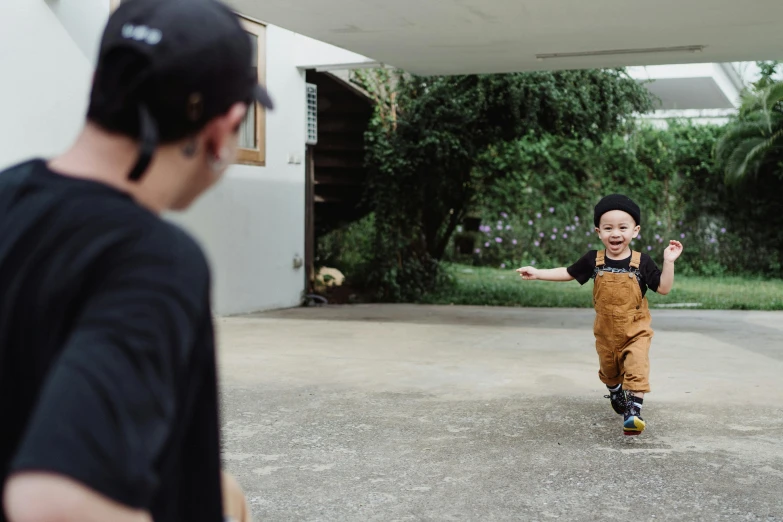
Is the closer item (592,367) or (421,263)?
(592,367)

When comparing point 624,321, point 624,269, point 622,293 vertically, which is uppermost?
point 624,269

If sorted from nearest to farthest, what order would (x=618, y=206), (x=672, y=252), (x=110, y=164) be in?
(x=110, y=164), (x=672, y=252), (x=618, y=206)

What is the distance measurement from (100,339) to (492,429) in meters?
4.11

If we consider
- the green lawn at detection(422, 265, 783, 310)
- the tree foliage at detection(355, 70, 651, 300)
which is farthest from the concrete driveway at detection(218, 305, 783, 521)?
the tree foliage at detection(355, 70, 651, 300)

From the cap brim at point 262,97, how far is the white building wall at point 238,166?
6597mm

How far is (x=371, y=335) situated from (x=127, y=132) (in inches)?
296

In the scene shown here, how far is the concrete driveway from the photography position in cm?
362

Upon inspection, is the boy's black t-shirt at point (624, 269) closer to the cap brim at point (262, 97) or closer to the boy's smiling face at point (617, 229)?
the boy's smiling face at point (617, 229)

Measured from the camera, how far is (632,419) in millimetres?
4582

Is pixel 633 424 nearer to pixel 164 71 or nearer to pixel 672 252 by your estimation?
pixel 672 252

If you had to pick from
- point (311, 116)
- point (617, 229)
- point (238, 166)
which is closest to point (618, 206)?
point (617, 229)

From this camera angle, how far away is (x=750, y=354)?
24.1 feet

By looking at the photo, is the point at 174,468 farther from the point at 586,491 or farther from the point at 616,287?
the point at 616,287

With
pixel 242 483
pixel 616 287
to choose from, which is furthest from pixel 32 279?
pixel 616 287
